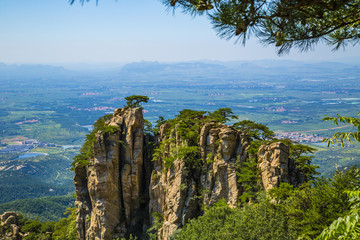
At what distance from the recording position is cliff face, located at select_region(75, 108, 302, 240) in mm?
17109

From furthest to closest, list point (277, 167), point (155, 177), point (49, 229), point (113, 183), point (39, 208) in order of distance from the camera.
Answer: point (39, 208) → point (49, 229) → point (113, 183) → point (155, 177) → point (277, 167)

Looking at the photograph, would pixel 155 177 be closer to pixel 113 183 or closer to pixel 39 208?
pixel 113 183

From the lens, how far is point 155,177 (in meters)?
21.4

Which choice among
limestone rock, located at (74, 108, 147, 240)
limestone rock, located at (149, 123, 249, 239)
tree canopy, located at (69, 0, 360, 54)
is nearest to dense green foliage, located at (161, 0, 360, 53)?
tree canopy, located at (69, 0, 360, 54)

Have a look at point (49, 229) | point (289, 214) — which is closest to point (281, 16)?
point (289, 214)

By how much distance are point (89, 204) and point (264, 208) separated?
15.5m

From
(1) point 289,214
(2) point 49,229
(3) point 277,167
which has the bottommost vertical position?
(2) point 49,229

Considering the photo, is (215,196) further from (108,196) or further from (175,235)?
(108,196)

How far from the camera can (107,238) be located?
20.6 m

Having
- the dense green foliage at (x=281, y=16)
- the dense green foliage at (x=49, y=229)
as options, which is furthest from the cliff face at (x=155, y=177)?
the dense green foliage at (x=281, y=16)

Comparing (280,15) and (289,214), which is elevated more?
(280,15)

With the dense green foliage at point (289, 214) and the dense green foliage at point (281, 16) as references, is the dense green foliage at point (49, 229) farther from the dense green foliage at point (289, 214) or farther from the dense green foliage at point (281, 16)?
the dense green foliage at point (281, 16)

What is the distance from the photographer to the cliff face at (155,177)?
56.1 feet

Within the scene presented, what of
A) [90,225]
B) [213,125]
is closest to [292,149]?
[213,125]
